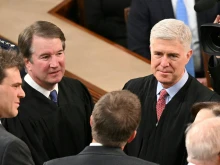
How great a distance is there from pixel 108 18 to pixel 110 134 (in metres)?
2.80

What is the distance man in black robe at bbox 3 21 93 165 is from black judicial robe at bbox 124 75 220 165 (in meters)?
0.31

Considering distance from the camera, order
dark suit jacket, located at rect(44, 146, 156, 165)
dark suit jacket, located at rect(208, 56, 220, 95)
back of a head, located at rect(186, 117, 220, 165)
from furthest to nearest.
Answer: dark suit jacket, located at rect(208, 56, 220, 95)
dark suit jacket, located at rect(44, 146, 156, 165)
back of a head, located at rect(186, 117, 220, 165)

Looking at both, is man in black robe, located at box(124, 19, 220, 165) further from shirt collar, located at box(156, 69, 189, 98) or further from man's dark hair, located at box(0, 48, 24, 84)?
man's dark hair, located at box(0, 48, 24, 84)

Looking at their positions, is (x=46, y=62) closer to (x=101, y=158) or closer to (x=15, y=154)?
(x=15, y=154)

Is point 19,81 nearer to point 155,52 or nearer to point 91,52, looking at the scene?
point 155,52

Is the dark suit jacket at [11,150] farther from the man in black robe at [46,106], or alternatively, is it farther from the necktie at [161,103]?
the necktie at [161,103]

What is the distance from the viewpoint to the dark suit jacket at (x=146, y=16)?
4887mm

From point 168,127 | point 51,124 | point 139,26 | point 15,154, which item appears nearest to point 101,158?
point 15,154

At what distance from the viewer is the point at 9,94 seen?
3.19 m

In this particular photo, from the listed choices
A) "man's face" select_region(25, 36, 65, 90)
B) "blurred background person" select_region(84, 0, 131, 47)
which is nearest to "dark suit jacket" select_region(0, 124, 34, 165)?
"man's face" select_region(25, 36, 65, 90)

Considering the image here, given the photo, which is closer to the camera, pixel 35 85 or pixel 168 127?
pixel 168 127

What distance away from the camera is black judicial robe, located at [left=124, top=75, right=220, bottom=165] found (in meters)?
3.55

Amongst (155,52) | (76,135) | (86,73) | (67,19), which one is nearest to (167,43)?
(155,52)

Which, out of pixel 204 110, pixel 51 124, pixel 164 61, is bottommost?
pixel 51 124
